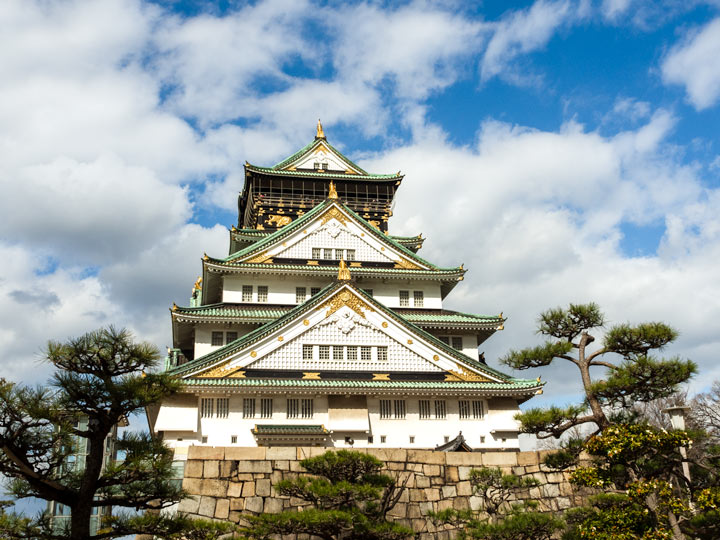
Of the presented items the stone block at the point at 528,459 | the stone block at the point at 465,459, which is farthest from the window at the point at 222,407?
the stone block at the point at 528,459

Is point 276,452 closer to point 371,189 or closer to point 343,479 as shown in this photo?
point 343,479

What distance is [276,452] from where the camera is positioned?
20.0 meters

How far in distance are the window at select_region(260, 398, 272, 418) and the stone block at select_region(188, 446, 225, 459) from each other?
9.55 m

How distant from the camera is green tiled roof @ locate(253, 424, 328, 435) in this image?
27.7 meters

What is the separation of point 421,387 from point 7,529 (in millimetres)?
19237

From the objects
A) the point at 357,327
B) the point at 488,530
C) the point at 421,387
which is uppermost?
the point at 357,327

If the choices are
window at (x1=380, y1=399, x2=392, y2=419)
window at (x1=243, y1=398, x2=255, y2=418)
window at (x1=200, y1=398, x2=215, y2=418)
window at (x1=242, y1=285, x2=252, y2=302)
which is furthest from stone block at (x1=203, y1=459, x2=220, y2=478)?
window at (x1=242, y1=285, x2=252, y2=302)

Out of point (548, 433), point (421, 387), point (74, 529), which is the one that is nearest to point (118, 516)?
point (74, 529)

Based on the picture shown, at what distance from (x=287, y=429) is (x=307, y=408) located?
182 centimetres

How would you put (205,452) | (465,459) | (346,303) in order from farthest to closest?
(346,303), (465,459), (205,452)

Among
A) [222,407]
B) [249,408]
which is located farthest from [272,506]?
[222,407]

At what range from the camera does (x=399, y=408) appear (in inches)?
1201

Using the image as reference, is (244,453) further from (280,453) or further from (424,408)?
(424,408)

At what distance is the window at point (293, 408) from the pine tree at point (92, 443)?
14.6 m
